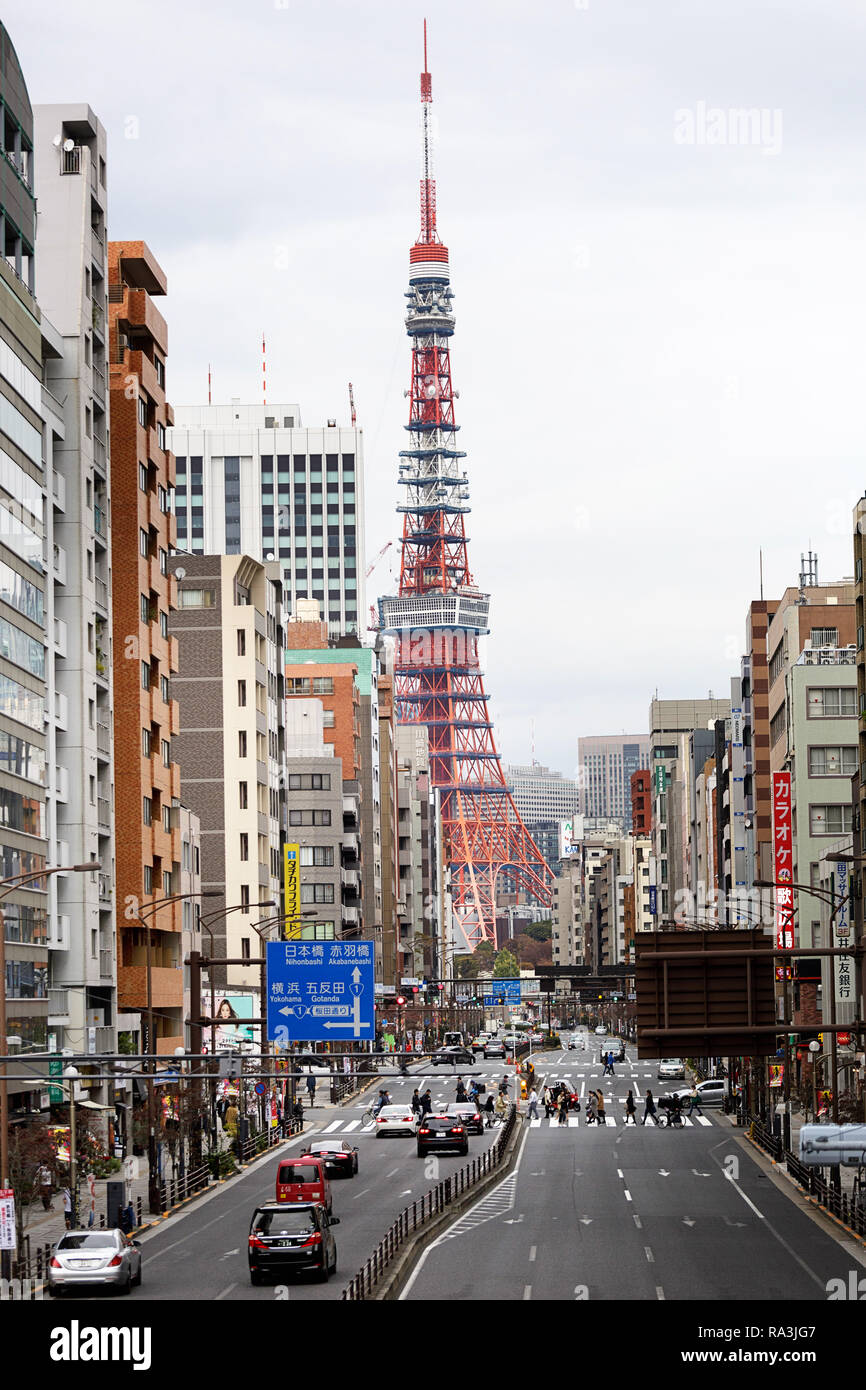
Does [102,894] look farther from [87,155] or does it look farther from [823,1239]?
[823,1239]

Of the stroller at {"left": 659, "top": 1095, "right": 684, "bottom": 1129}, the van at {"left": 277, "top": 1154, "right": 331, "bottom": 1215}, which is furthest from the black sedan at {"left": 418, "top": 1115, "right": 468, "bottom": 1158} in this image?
the van at {"left": 277, "top": 1154, "right": 331, "bottom": 1215}

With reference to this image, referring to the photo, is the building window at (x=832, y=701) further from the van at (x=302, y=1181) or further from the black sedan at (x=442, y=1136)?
the van at (x=302, y=1181)

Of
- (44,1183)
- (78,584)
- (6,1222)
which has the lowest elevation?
(44,1183)

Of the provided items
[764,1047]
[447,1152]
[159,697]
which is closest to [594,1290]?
[764,1047]

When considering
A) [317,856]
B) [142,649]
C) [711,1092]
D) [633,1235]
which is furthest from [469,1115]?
[317,856]

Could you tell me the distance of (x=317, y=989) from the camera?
50.4 meters

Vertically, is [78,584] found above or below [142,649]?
above

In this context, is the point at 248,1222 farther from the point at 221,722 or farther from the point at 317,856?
the point at 317,856

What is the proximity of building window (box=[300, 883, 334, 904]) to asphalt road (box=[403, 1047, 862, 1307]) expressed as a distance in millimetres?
77341

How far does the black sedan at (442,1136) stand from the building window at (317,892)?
271 feet

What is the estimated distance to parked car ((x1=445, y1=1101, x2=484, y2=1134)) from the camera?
9375 centimetres

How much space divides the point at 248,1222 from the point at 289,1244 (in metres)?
15.5
